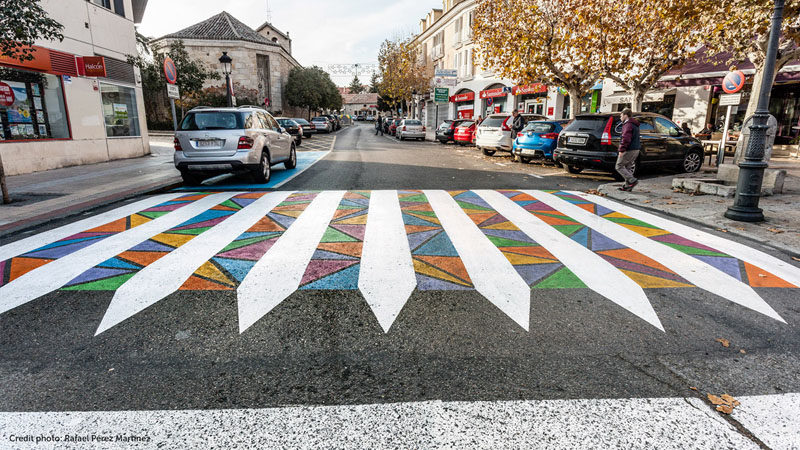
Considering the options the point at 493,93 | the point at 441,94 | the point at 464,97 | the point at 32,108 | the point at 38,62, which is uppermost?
the point at 441,94

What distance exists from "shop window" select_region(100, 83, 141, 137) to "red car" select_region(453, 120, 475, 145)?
1522 cm

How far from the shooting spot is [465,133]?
2298cm

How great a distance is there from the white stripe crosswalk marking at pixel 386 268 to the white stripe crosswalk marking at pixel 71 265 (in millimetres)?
2606

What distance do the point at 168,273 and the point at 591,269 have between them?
3.94 m

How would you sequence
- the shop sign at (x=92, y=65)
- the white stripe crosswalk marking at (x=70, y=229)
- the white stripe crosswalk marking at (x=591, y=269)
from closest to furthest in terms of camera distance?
the white stripe crosswalk marking at (x=591, y=269), the white stripe crosswalk marking at (x=70, y=229), the shop sign at (x=92, y=65)

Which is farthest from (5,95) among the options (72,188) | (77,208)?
(77,208)

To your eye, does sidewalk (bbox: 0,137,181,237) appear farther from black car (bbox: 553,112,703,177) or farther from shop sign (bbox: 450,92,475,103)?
shop sign (bbox: 450,92,475,103)

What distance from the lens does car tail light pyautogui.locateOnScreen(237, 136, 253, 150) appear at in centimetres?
862

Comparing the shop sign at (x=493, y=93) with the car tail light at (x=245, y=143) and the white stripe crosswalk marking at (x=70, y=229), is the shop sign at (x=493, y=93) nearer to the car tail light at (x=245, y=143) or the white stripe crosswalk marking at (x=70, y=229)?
the car tail light at (x=245, y=143)

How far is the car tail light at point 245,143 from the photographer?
8.62 m

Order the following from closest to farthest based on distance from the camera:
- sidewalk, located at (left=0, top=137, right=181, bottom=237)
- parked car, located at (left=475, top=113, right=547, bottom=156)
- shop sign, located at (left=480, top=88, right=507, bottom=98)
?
sidewalk, located at (left=0, top=137, right=181, bottom=237), parked car, located at (left=475, top=113, right=547, bottom=156), shop sign, located at (left=480, top=88, right=507, bottom=98)

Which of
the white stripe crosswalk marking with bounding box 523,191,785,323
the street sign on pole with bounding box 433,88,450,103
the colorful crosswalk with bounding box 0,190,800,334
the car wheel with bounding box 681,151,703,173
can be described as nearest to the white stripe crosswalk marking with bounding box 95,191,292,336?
the colorful crosswalk with bounding box 0,190,800,334

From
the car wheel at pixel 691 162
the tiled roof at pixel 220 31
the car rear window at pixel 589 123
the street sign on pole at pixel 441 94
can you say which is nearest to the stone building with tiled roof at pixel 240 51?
the tiled roof at pixel 220 31

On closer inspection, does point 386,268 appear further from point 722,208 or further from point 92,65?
point 92,65
